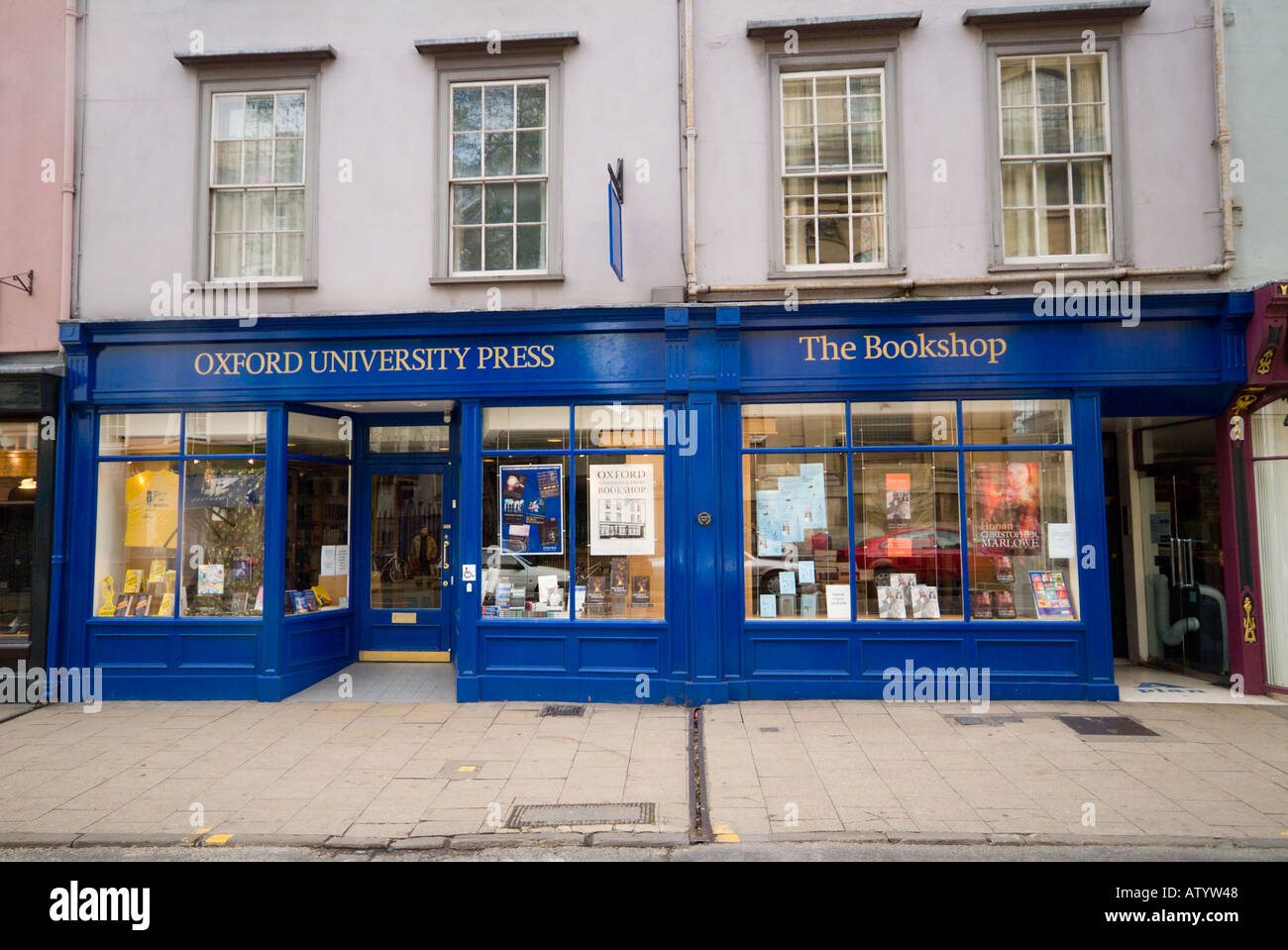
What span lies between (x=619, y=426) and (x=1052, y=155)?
5.62m

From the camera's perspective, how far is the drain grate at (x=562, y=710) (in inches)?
324

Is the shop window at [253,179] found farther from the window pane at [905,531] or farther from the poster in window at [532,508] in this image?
the window pane at [905,531]

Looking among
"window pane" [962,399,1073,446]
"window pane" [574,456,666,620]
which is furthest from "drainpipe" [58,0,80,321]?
"window pane" [962,399,1073,446]

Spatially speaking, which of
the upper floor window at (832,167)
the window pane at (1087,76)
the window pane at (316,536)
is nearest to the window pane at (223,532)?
the window pane at (316,536)

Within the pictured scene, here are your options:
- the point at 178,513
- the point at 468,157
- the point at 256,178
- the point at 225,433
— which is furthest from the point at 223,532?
the point at 468,157

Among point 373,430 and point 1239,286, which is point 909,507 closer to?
point 1239,286

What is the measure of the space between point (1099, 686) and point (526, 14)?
968 cm

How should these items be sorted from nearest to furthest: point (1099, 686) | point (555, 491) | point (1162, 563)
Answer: point (1099, 686) < point (555, 491) < point (1162, 563)

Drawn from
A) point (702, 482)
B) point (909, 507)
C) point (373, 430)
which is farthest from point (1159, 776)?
point (373, 430)

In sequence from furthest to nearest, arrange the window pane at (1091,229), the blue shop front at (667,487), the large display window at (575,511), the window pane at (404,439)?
1. the window pane at (404,439)
2. the large display window at (575,511)
3. the window pane at (1091,229)
4. the blue shop front at (667,487)

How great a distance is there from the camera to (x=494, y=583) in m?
8.95

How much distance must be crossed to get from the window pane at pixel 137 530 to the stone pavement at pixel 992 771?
6.66m

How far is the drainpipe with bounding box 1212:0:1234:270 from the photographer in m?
8.26

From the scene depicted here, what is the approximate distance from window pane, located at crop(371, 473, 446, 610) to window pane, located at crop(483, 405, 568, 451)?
1821 mm
